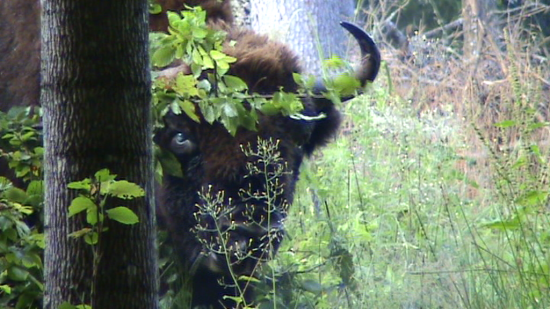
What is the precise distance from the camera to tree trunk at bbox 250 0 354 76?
784cm

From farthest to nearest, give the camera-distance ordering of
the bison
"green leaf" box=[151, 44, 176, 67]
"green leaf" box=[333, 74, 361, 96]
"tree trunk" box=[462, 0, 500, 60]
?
1. "tree trunk" box=[462, 0, 500, 60]
2. the bison
3. "green leaf" box=[333, 74, 361, 96]
4. "green leaf" box=[151, 44, 176, 67]

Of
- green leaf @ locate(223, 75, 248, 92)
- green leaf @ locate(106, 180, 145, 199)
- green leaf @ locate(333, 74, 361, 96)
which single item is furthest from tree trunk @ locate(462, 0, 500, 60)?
green leaf @ locate(106, 180, 145, 199)

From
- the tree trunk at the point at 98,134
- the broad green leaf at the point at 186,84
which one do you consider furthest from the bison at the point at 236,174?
the tree trunk at the point at 98,134

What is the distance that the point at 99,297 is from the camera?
7.21ft

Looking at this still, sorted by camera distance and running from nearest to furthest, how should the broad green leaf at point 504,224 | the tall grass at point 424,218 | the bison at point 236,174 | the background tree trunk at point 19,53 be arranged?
the broad green leaf at point 504,224 → the tall grass at point 424,218 → the bison at point 236,174 → the background tree trunk at point 19,53

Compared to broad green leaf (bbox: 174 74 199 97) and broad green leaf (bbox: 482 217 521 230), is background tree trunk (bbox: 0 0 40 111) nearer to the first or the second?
broad green leaf (bbox: 174 74 199 97)

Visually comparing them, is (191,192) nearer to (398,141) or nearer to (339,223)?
(339,223)

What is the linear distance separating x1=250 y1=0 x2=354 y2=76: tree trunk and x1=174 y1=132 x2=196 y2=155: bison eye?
3.41 metres

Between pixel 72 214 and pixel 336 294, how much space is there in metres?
2.35

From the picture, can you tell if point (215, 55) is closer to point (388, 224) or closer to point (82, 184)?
point (82, 184)

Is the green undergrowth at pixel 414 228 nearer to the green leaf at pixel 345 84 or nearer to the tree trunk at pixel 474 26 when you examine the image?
the green leaf at pixel 345 84

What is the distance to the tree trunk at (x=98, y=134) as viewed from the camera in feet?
7.14

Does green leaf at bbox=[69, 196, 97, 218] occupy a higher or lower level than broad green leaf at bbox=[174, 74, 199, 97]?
lower

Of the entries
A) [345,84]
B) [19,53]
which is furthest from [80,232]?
[19,53]
